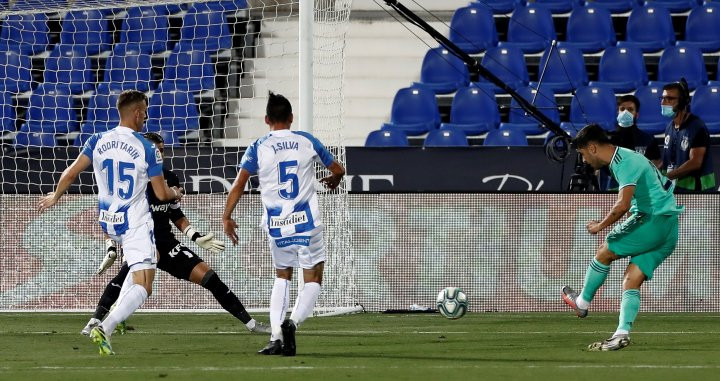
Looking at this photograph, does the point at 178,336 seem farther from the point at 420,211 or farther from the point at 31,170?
the point at 31,170

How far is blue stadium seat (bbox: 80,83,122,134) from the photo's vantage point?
16.1 metres

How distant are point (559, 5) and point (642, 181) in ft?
34.0

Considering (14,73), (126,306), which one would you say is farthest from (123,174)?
(14,73)

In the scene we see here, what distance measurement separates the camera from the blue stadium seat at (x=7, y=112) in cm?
1589

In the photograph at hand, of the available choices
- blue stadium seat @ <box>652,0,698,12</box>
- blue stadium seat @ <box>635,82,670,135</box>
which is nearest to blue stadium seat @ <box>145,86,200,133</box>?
blue stadium seat @ <box>635,82,670,135</box>

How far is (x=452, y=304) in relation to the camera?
37.2ft

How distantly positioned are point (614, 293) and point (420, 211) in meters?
2.17

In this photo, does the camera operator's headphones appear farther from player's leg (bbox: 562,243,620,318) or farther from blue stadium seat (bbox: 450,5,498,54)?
blue stadium seat (bbox: 450,5,498,54)

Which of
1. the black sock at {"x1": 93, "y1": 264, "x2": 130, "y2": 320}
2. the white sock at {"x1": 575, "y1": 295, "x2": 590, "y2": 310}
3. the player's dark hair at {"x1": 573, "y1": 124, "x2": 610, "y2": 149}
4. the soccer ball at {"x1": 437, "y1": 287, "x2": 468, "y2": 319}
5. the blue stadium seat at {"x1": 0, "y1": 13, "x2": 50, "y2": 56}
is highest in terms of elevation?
the blue stadium seat at {"x1": 0, "y1": 13, "x2": 50, "y2": 56}

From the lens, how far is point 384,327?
11.2 meters

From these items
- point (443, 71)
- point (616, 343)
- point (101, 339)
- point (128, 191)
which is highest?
point (443, 71)

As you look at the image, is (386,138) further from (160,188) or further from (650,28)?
(160,188)

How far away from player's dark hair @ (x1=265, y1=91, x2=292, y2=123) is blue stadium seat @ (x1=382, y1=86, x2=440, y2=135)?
8.56m

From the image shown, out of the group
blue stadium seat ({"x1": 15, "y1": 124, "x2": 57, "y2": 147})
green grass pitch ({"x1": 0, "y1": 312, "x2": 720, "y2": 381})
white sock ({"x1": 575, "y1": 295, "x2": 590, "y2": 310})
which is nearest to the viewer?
green grass pitch ({"x1": 0, "y1": 312, "x2": 720, "y2": 381})
